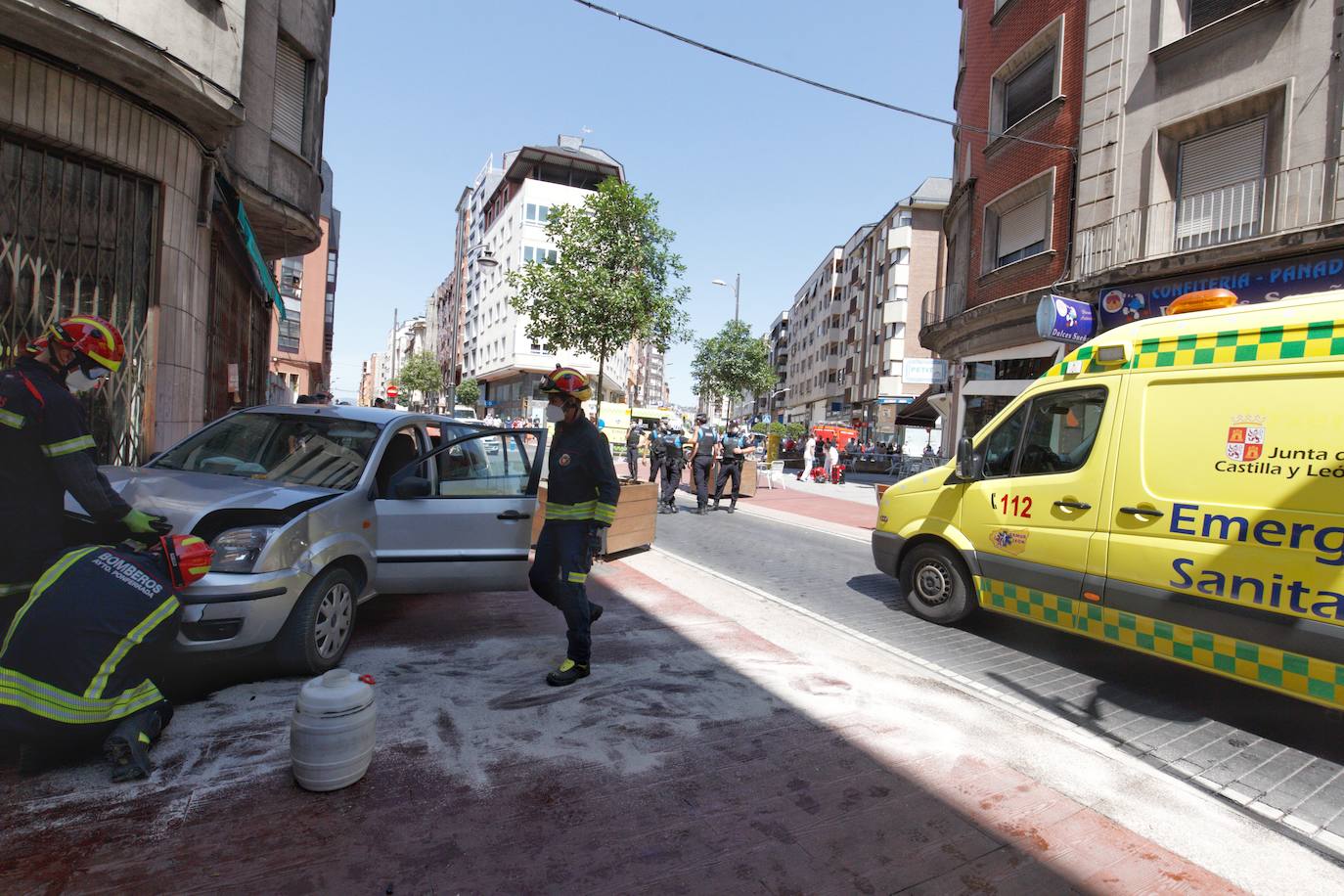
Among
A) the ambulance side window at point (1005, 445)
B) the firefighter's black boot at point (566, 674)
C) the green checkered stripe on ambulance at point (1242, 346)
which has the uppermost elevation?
the green checkered stripe on ambulance at point (1242, 346)

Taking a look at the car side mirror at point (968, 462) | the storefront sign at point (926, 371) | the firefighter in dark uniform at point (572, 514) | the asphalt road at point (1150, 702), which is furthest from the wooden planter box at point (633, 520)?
the storefront sign at point (926, 371)

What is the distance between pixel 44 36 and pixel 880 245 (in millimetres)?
47095

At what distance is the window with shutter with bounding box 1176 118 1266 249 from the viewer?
1144 centimetres

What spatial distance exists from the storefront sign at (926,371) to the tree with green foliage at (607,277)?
718 centimetres

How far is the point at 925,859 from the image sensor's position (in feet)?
8.54

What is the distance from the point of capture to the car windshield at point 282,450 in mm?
4336

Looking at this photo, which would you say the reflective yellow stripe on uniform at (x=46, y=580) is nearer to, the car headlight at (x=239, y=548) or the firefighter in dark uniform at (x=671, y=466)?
the car headlight at (x=239, y=548)

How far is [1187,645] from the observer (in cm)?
402

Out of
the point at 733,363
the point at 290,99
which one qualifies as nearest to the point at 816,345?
the point at 733,363

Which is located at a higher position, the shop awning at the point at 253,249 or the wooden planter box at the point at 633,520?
the shop awning at the point at 253,249

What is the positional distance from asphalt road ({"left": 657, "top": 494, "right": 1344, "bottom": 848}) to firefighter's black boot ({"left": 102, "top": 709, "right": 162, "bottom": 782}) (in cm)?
443

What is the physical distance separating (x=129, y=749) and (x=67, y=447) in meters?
1.26

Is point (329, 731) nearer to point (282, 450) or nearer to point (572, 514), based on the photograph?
point (572, 514)

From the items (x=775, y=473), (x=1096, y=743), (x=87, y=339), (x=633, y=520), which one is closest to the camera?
(x=87, y=339)
